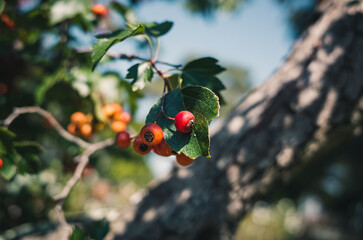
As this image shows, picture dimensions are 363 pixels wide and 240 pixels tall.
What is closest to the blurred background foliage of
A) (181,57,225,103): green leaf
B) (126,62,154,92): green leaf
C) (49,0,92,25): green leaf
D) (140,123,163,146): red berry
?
(49,0,92,25): green leaf

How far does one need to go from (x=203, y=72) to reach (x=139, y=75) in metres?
0.24

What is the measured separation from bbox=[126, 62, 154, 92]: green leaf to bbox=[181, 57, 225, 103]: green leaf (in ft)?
0.42

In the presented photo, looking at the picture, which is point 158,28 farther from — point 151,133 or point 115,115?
point 115,115

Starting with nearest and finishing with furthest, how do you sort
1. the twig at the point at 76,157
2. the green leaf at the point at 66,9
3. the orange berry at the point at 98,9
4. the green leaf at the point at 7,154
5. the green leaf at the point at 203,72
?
the green leaf at the point at 203,72 < the green leaf at the point at 7,154 < the twig at the point at 76,157 < the green leaf at the point at 66,9 < the orange berry at the point at 98,9

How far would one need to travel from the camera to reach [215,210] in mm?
1629

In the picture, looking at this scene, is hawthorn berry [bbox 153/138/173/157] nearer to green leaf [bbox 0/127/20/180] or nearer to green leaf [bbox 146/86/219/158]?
green leaf [bbox 146/86/219/158]

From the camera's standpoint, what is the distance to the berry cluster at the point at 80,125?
178 centimetres

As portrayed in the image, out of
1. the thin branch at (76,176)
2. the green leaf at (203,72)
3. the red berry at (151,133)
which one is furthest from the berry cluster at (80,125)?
the red berry at (151,133)

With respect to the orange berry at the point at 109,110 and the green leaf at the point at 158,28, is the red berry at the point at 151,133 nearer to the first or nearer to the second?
the green leaf at the point at 158,28

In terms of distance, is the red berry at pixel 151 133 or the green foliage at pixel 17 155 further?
the green foliage at pixel 17 155

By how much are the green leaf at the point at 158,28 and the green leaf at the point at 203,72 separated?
0.63 ft

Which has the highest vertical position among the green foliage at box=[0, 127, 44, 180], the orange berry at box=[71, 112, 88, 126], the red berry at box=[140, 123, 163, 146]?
the orange berry at box=[71, 112, 88, 126]

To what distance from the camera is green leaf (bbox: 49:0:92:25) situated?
1.53 metres

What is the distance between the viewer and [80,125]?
1.80 meters
